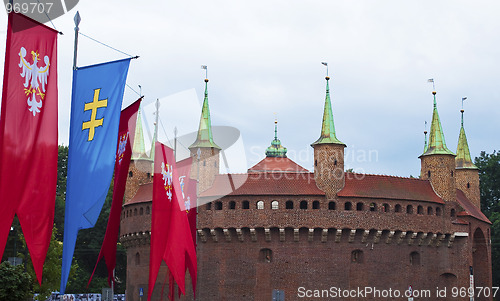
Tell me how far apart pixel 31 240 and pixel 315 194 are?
32.8 m

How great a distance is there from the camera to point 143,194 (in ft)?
178

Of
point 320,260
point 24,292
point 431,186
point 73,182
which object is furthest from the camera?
point 431,186

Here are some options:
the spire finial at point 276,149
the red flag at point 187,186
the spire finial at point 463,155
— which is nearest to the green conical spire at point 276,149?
the spire finial at point 276,149

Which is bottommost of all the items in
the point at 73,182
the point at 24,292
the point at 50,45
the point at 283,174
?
the point at 24,292

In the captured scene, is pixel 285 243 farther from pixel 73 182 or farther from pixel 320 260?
pixel 73 182

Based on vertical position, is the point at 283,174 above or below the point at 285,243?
above

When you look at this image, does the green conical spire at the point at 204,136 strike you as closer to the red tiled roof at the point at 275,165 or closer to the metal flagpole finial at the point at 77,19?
the red tiled roof at the point at 275,165

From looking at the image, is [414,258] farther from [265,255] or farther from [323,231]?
[265,255]

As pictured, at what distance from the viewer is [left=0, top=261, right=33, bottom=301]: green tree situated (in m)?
28.1

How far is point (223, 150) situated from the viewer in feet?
177

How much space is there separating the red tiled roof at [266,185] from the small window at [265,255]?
395 cm

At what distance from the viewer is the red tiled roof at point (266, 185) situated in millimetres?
49653

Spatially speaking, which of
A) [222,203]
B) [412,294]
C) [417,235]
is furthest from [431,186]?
[222,203]

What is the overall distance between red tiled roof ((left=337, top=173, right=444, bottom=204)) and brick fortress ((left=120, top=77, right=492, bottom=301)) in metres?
0.08
